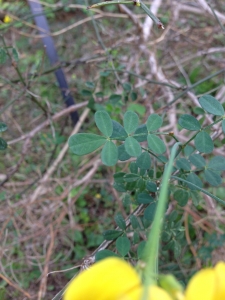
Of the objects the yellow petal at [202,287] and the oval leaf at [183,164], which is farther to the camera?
the oval leaf at [183,164]

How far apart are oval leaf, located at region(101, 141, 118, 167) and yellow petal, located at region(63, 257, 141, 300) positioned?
34 cm

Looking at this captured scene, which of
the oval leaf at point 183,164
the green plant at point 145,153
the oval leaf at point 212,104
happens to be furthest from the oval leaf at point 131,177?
the oval leaf at point 212,104

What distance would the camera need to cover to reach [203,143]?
0.73 metres

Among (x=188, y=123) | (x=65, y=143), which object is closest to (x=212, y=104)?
(x=188, y=123)

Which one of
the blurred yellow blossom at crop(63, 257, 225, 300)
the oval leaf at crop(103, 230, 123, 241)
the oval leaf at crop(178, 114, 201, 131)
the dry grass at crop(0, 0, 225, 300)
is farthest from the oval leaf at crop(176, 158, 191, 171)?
the blurred yellow blossom at crop(63, 257, 225, 300)

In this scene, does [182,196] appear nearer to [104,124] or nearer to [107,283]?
[104,124]

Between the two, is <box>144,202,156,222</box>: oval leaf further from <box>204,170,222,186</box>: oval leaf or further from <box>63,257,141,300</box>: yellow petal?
<box>63,257,141,300</box>: yellow petal

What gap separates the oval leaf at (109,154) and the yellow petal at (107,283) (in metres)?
0.34

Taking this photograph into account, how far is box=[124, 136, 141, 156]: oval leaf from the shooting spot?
670 mm

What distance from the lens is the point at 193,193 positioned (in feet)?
2.82

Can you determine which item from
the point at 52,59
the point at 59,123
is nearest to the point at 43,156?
the point at 59,123

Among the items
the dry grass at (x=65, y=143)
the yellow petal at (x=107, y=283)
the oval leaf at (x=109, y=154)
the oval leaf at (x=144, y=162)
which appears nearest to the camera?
the yellow petal at (x=107, y=283)

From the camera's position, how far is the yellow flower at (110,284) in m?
0.29

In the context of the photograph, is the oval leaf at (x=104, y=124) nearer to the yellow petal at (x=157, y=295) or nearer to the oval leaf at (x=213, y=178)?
the oval leaf at (x=213, y=178)
